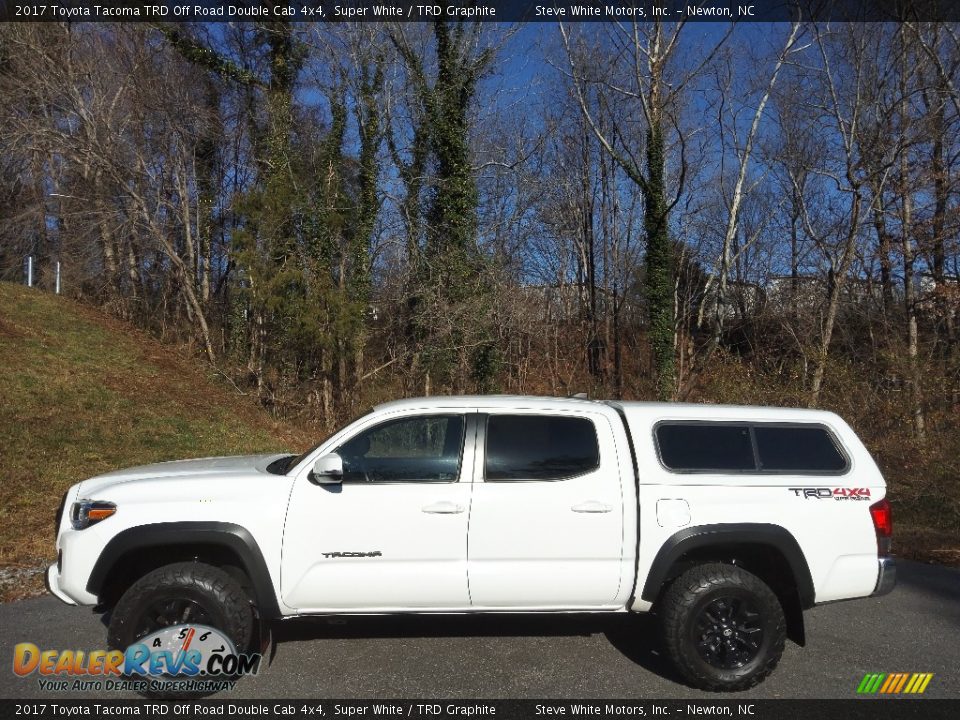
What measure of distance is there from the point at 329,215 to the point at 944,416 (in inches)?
527

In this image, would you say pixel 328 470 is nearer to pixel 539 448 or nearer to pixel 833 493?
pixel 539 448

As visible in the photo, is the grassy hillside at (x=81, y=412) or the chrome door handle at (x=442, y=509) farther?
the grassy hillside at (x=81, y=412)

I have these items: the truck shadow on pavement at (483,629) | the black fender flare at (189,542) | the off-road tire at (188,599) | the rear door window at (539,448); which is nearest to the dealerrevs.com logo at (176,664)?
the off-road tire at (188,599)

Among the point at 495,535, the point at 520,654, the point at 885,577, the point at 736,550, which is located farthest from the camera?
the point at 520,654

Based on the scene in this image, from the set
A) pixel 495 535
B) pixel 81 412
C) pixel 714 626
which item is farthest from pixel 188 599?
pixel 81 412

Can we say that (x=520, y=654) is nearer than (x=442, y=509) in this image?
No

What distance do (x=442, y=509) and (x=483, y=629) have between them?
151cm

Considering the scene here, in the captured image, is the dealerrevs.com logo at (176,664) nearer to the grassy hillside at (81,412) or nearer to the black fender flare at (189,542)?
the black fender flare at (189,542)

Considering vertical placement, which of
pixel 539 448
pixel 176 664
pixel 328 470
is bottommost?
pixel 176 664

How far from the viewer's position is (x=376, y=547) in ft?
15.3
